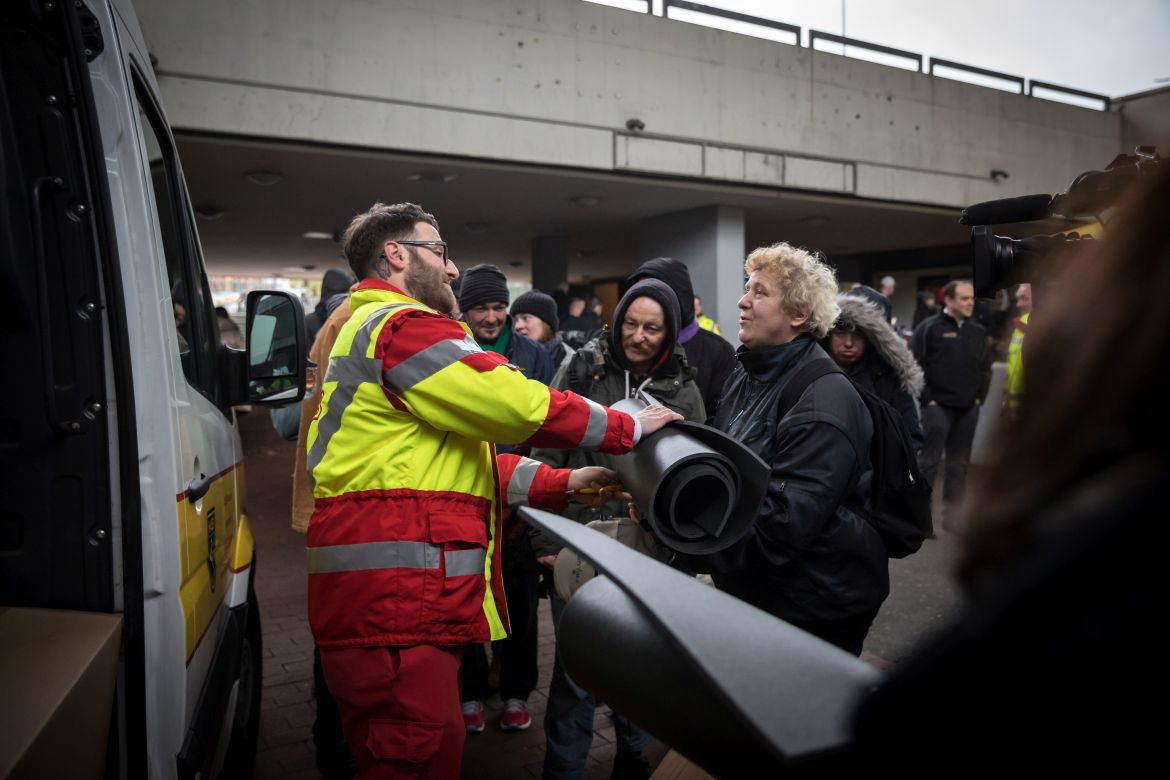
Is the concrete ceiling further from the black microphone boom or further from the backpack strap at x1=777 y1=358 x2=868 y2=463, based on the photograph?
the black microphone boom

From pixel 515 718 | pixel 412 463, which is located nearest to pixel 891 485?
pixel 412 463

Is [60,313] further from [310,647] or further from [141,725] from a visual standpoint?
[310,647]

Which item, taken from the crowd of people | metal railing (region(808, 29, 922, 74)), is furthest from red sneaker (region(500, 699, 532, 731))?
metal railing (region(808, 29, 922, 74))

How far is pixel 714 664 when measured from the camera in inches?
30.3

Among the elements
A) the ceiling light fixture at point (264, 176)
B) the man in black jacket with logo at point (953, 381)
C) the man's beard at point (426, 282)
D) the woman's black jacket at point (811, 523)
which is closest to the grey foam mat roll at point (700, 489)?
the woman's black jacket at point (811, 523)

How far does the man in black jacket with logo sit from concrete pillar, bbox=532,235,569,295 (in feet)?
27.0

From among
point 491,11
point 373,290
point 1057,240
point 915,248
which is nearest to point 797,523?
point 1057,240

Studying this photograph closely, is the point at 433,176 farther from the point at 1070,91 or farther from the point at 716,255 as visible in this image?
the point at 1070,91

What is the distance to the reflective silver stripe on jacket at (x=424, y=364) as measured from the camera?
2158mm

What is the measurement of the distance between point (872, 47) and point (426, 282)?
34.9ft

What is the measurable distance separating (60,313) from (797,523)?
1.88 metres

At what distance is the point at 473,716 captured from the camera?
383 centimetres

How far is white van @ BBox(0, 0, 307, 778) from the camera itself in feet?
5.17

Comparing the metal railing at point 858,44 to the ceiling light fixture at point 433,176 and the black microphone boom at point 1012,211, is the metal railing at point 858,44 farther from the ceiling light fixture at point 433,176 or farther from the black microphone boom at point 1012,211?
the black microphone boom at point 1012,211
